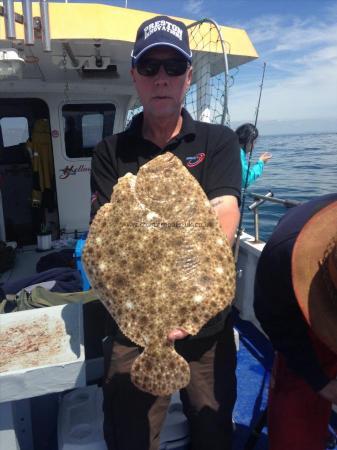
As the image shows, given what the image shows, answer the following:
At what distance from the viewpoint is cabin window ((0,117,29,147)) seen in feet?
23.7

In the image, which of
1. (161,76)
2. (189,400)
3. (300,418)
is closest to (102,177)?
(161,76)

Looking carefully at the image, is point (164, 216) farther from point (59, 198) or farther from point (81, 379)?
point (59, 198)

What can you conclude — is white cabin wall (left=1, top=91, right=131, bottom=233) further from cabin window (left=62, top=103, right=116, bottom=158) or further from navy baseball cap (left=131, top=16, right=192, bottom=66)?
navy baseball cap (left=131, top=16, right=192, bottom=66)

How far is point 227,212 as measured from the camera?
6.51 feet

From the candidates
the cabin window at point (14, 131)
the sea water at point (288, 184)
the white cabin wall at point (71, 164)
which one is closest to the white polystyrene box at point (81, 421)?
the white cabin wall at point (71, 164)

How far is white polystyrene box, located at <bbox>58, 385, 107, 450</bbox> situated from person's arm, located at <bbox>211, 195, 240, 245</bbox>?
61.2 inches

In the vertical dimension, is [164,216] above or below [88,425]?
above

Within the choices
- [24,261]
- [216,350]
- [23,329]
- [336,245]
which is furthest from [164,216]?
[24,261]

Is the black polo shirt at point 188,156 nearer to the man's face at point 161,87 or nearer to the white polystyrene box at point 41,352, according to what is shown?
the man's face at point 161,87

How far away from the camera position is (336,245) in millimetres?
1454

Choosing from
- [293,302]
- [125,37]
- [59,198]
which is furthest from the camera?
[59,198]

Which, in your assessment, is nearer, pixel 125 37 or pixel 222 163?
pixel 222 163

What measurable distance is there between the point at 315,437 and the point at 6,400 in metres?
1.75

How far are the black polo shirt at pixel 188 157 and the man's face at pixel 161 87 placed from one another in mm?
173
